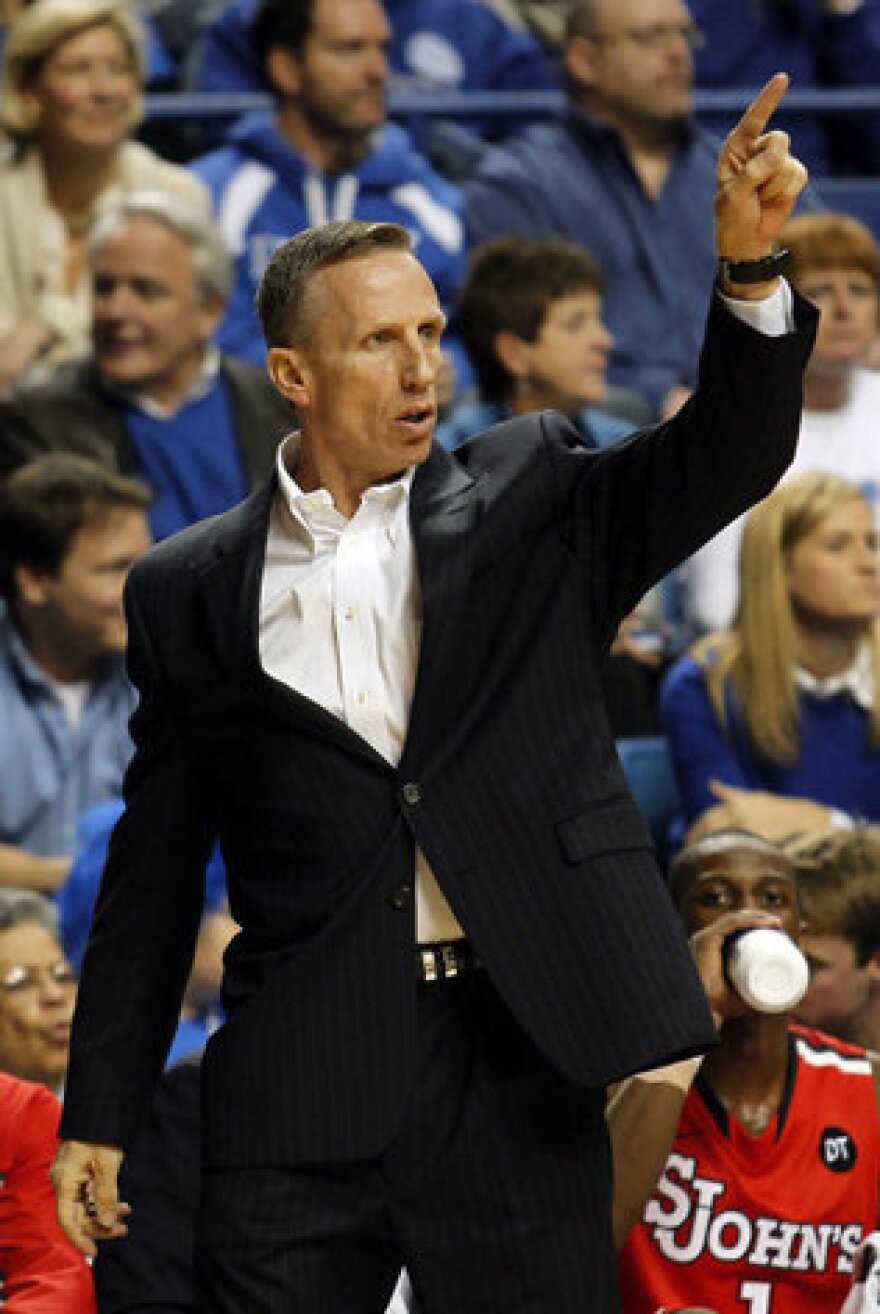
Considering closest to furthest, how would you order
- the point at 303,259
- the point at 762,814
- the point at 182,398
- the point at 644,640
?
1. the point at 303,259
2. the point at 762,814
3. the point at 644,640
4. the point at 182,398

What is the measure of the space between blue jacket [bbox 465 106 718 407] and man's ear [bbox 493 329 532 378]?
58 cm

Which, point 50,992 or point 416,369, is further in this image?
point 50,992

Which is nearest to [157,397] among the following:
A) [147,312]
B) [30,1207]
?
[147,312]

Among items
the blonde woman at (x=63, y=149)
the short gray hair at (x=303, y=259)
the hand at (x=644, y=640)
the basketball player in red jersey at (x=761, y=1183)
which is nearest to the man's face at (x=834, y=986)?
the basketball player in red jersey at (x=761, y=1183)

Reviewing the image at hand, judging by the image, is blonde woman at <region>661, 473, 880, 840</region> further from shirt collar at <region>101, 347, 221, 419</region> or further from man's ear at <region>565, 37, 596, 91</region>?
man's ear at <region>565, 37, 596, 91</region>

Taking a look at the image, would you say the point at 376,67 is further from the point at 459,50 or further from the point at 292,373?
the point at 292,373

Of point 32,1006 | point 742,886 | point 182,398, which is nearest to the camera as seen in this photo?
point 742,886

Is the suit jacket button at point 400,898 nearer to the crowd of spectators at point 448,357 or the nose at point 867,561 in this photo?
the crowd of spectators at point 448,357

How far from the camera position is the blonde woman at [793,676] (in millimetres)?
4852

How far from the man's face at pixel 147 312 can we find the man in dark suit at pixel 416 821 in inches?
109

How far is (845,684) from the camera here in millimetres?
4930

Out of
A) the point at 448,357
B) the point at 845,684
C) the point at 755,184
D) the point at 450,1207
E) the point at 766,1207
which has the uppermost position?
the point at 448,357

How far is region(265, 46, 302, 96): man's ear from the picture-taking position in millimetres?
6113

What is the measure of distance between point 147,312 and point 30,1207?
245 cm
